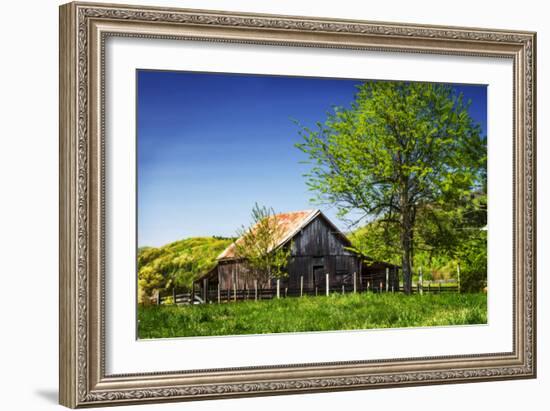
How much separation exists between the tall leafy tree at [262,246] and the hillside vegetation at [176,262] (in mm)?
147

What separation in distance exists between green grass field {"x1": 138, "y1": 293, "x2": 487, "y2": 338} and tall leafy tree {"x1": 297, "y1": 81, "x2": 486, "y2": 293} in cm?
28

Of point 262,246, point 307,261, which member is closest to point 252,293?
point 262,246

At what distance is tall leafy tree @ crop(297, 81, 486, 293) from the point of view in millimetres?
7684

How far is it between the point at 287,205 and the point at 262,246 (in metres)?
0.35

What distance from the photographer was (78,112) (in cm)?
640

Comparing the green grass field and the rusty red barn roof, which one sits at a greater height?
the rusty red barn roof

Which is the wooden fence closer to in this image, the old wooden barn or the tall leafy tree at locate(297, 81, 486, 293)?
the old wooden barn

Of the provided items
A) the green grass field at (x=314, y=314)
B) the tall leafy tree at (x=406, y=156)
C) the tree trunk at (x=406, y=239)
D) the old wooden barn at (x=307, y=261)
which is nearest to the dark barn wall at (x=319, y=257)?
the old wooden barn at (x=307, y=261)

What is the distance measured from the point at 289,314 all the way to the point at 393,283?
0.98m

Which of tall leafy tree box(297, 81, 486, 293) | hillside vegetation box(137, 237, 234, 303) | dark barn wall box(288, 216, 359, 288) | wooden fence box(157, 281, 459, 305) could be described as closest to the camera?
hillside vegetation box(137, 237, 234, 303)

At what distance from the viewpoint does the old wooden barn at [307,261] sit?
7168 millimetres

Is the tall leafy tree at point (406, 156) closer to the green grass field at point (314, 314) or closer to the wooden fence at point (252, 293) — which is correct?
the green grass field at point (314, 314)

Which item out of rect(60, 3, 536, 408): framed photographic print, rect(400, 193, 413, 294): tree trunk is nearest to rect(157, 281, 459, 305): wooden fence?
rect(60, 3, 536, 408): framed photographic print

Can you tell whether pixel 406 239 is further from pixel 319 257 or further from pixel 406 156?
pixel 319 257
